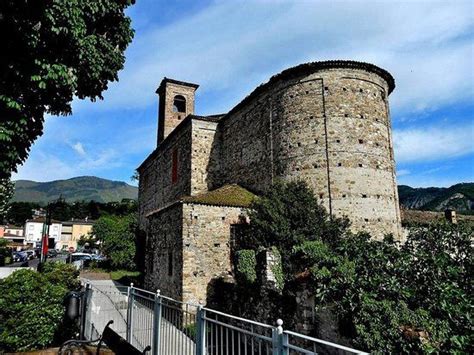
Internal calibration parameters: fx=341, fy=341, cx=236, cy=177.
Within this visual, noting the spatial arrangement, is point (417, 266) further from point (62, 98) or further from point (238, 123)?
point (238, 123)

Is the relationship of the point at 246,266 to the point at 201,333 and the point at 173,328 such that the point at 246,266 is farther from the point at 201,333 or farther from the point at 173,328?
the point at 201,333

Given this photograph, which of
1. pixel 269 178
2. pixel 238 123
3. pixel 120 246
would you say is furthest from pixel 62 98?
pixel 120 246

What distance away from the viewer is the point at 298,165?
16.5 metres

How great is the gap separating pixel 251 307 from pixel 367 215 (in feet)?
23.7

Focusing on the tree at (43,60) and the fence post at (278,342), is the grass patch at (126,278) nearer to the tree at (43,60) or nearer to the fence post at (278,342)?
the tree at (43,60)

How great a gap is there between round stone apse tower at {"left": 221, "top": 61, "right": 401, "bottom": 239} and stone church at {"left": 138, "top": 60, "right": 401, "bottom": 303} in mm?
47

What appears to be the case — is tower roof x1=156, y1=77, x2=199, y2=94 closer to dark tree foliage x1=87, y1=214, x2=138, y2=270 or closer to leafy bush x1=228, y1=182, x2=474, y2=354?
dark tree foliage x1=87, y1=214, x2=138, y2=270

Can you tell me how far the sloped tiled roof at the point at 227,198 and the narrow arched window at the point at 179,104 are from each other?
15.0 meters

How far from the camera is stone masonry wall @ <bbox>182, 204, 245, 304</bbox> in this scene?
14.3m

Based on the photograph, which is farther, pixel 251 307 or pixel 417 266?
pixel 251 307

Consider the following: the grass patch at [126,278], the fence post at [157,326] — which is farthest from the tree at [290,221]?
the grass patch at [126,278]

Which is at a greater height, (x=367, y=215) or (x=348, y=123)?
(x=348, y=123)

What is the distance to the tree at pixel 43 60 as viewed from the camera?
6.00 m

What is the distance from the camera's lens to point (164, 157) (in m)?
28.5
